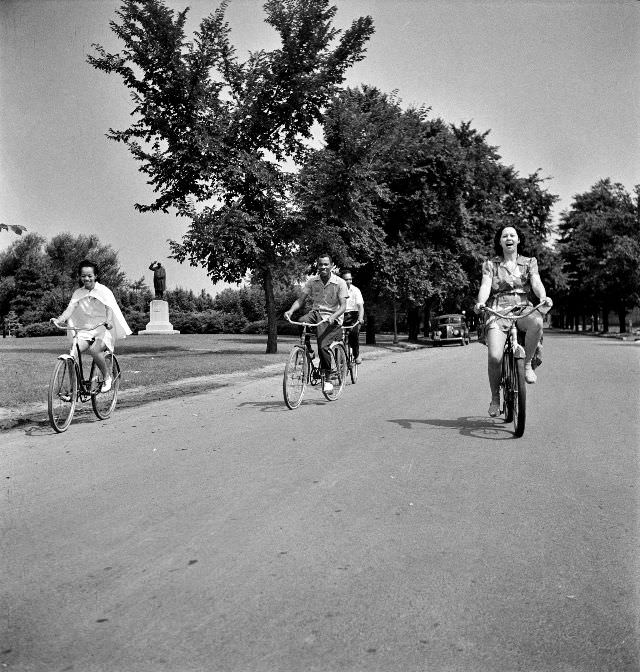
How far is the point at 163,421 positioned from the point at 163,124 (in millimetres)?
14792

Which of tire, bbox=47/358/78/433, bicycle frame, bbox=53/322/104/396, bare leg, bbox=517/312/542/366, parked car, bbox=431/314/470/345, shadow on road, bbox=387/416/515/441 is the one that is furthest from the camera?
parked car, bbox=431/314/470/345

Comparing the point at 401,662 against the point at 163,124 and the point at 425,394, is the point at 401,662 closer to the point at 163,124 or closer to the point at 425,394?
the point at 425,394

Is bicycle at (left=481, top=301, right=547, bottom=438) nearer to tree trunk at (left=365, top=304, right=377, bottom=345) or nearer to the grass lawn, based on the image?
the grass lawn

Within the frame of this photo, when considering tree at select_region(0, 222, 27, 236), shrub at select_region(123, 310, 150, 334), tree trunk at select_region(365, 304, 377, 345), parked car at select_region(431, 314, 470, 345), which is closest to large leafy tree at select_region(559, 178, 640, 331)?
parked car at select_region(431, 314, 470, 345)

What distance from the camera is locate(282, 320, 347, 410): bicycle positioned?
369 inches

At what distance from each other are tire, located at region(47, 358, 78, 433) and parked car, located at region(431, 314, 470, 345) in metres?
28.6

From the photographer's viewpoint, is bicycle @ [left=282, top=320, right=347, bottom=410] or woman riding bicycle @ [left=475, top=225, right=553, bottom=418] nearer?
woman riding bicycle @ [left=475, top=225, right=553, bottom=418]

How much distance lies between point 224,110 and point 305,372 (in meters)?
13.8

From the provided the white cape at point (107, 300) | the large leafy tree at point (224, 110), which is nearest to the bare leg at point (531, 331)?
the white cape at point (107, 300)

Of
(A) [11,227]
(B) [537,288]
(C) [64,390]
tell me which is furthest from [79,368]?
(B) [537,288]

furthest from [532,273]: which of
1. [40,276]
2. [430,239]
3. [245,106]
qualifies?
[40,276]

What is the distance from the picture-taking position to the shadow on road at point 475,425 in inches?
283

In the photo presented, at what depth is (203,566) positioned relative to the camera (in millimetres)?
3562

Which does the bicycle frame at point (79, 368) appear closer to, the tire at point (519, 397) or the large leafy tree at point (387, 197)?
the tire at point (519, 397)
